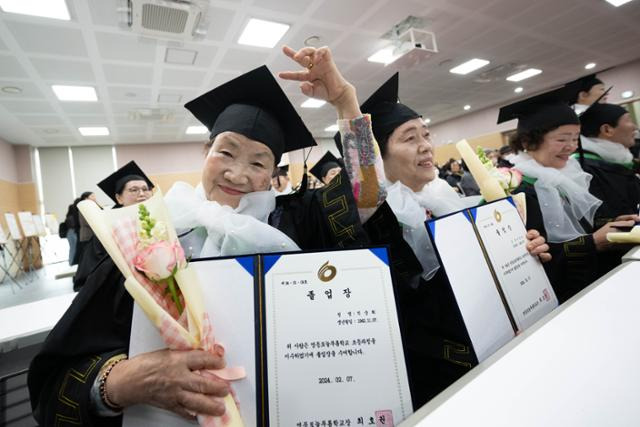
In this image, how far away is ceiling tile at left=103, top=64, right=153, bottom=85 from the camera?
5254mm

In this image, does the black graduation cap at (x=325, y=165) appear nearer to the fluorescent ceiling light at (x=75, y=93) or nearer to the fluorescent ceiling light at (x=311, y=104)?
the fluorescent ceiling light at (x=311, y=104)

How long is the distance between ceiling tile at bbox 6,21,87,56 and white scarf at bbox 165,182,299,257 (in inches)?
185

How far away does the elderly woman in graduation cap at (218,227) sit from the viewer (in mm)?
703

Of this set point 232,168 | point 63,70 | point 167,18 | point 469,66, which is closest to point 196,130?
point 63,70

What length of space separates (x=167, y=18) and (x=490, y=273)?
181 inches

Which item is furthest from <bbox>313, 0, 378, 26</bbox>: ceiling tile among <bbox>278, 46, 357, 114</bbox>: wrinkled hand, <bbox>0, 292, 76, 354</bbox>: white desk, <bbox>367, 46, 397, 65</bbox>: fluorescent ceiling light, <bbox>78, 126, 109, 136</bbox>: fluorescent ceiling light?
<bbox>78, 126, 109, 136</bbox>: fluorescent ceiling light

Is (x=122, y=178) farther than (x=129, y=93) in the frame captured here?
No

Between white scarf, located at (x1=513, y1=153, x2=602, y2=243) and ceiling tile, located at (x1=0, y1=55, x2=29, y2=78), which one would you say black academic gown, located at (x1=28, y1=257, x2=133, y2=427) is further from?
ceiling tile, located at (x1=0, y1=55, x2=29, y2=78)

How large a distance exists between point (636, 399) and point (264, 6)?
15.8 feet

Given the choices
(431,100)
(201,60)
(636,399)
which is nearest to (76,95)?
(201,60)

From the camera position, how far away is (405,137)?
56.6 inches

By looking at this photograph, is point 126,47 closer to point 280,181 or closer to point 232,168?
point 280,181

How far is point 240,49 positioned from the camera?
5109mm

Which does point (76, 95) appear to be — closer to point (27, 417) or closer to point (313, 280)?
point (27, 417)
